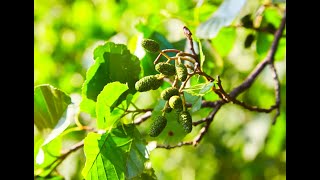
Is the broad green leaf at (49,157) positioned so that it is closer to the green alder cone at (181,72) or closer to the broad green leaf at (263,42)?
the green alder cone at (181,72)

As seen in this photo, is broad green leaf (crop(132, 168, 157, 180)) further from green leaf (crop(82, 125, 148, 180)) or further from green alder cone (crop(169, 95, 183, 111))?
green alder cone (crop(169, 95, 183, 111))

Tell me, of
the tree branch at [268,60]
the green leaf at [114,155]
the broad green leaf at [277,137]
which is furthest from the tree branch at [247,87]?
the broad green leaf at [277,137]

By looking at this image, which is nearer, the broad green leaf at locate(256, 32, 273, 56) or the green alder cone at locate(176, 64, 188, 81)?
the green alder cone at locate(176, 64, 188, 81)

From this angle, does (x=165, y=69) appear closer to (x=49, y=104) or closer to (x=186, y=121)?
(x=186, y=121)

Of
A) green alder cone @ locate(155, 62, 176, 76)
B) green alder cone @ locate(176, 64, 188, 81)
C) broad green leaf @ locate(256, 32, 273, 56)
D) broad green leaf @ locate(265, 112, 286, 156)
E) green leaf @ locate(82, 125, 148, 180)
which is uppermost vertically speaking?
green alder cone @ locate(155, 62, 176, 76)

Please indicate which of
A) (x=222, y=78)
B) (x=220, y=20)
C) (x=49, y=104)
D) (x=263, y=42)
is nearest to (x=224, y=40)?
(x=263, y=42)

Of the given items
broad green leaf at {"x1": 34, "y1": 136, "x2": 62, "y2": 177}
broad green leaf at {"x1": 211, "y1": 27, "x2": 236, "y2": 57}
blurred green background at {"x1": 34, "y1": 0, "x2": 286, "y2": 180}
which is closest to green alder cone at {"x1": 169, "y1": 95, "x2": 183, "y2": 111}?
broad green leaf at {"x1": 34, "y1": 136, "x2": 62, "y2": 177}
